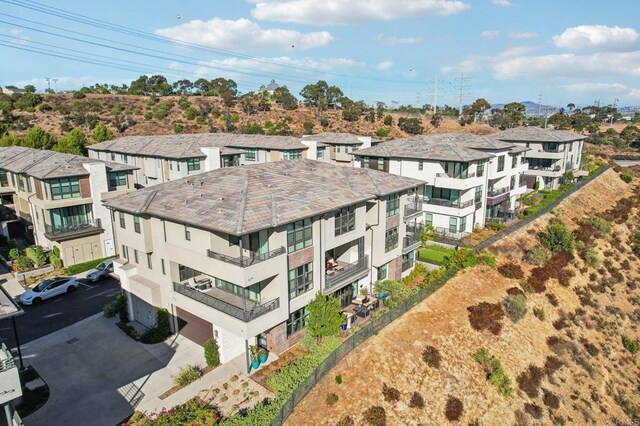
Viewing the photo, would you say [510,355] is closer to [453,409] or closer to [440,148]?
[453,409]

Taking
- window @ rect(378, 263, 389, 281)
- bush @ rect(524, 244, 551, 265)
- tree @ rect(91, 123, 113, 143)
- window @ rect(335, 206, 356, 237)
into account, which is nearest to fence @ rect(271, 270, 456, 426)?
window @ rect(378, 263, 389, 281)

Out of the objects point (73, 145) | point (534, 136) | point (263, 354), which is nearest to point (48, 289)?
point (263, 354)

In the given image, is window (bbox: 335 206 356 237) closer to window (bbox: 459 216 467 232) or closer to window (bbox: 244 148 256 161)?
window (bbox: 459 216 467 232)

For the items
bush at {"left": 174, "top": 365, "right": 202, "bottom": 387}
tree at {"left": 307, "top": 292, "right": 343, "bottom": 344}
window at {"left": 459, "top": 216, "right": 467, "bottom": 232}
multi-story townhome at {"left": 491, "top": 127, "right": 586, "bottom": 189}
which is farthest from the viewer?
multi-story townhome at {"left": 491, "top": 127, "right": 586, "bottom": 189}

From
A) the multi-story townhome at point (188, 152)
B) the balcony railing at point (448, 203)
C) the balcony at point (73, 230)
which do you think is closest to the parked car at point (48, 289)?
the balcony at point (73, 230)

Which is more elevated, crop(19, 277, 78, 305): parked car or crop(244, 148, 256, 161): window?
crop(244, 148, 256, 161): window

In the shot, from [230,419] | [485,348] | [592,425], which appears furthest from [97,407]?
[592,425]
